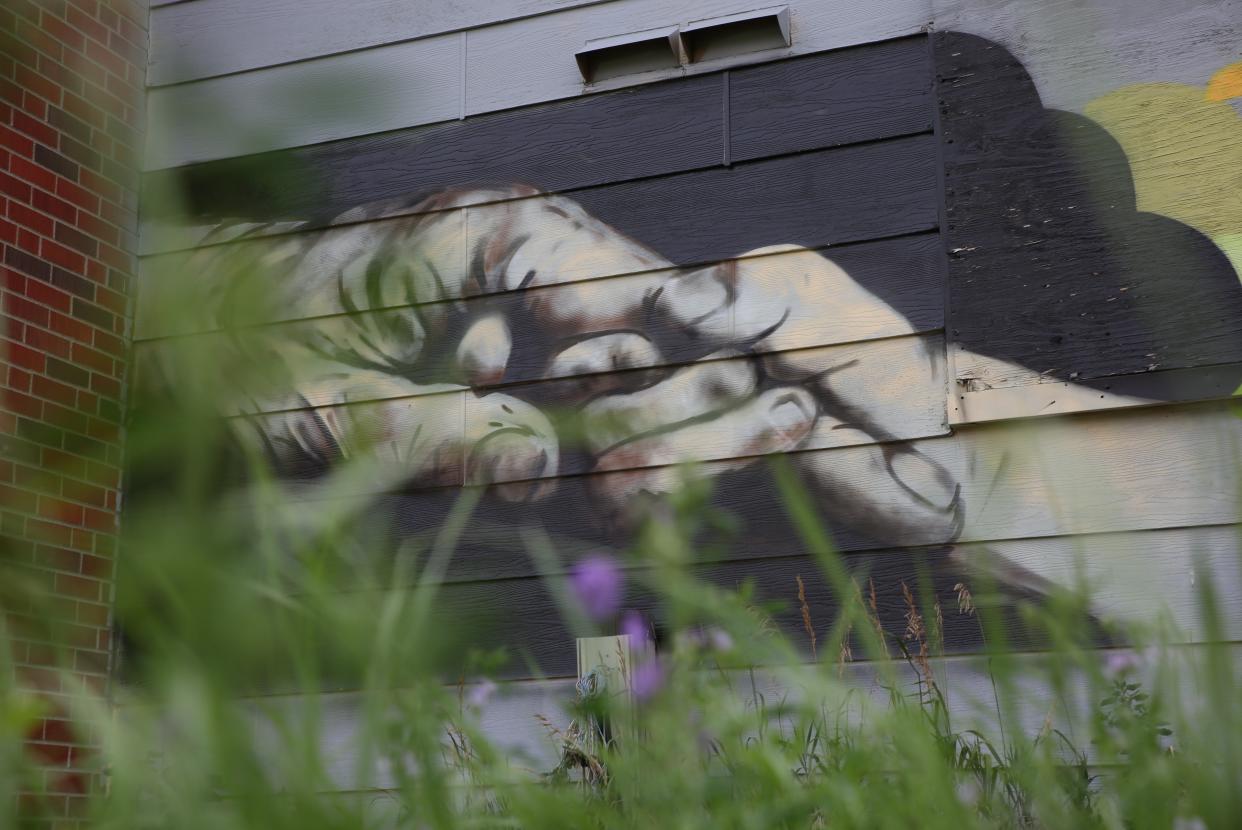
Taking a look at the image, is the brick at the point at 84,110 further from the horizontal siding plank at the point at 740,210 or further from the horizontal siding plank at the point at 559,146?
the horizontal siding plank at the point at 559,146

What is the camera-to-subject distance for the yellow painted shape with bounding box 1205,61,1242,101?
257cm

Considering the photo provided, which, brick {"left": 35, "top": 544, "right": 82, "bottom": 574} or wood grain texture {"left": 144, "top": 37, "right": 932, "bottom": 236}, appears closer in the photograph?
brick {"left": 35, "top": 544, "right": 82, "bottom": 574}

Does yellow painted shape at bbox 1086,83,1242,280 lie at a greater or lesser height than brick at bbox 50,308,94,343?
greater

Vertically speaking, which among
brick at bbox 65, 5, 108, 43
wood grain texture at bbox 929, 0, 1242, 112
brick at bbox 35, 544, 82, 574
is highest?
wood grain texture at bbox 929, 0, 1242, 112

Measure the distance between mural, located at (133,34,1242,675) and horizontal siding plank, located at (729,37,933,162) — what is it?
0.06 ft

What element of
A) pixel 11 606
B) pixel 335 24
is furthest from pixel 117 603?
pixel 335 24

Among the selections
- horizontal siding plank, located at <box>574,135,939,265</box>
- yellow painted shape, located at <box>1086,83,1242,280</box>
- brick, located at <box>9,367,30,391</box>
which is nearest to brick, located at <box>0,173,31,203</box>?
horizontal siding plank, located at <box>574,135,939,265</box>

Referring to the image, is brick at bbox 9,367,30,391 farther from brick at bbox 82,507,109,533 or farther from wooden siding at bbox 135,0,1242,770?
wooden siding at bbox 135,0,1242,770

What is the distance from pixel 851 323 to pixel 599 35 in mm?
996

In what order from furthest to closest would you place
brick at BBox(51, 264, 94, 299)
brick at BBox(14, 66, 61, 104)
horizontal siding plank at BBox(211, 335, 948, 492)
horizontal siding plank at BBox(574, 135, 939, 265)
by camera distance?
1. horizontal siding plank at BBox(574, 135, 939, 265)
2. horizontal siding plank at BBox(211, 335, 948, 492)
3. brick at BBox(51, 264, 94, 299)
4. brick at BBox(14, 66, 61, 104)

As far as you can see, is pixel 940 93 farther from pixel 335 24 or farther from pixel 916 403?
pixel 335 24

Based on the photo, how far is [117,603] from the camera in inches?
15.4

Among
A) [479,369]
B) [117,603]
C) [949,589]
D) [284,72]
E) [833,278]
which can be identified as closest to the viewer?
[117,603]

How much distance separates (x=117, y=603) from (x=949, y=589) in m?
2.37
